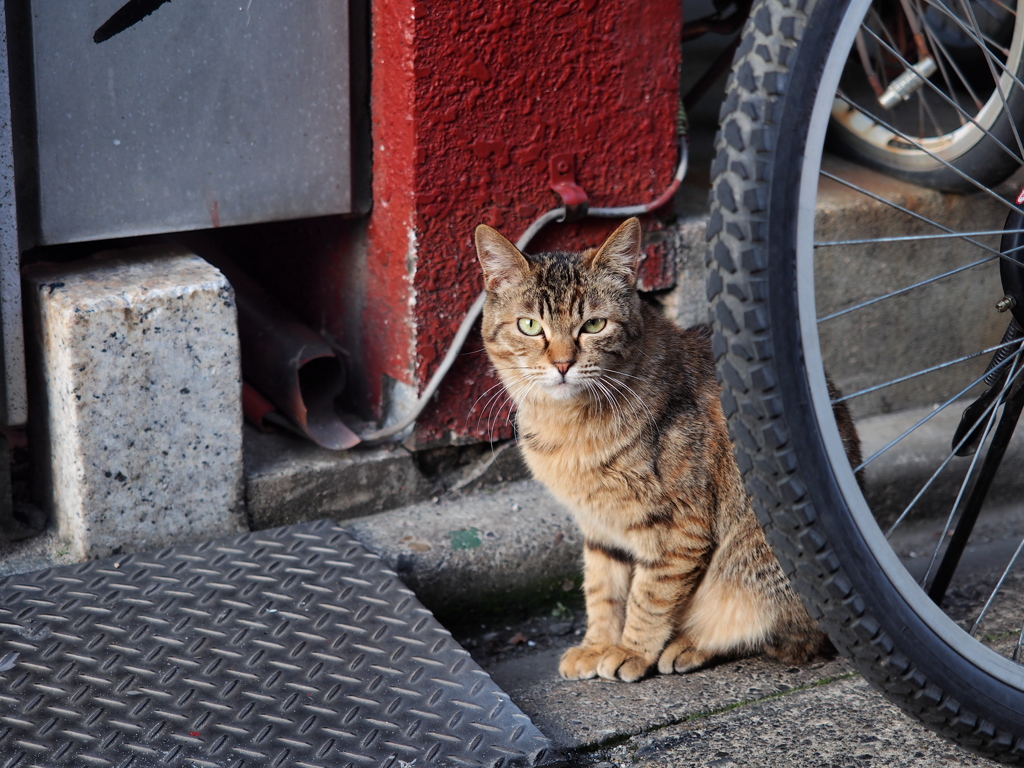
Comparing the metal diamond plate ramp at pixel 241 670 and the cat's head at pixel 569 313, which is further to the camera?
the cat's head at pixel 569 313

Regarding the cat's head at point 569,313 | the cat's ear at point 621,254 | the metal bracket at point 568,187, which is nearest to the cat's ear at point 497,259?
the cat's head at point 569,313

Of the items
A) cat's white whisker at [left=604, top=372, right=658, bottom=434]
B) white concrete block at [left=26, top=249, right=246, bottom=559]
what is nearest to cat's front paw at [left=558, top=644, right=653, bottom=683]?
cat's white whisker at [left=604, top=372, right=658, bottom=434]

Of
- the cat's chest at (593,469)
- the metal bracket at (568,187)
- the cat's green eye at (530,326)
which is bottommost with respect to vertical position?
the cat's chest at (593,469)

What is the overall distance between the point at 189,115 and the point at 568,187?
944 mm

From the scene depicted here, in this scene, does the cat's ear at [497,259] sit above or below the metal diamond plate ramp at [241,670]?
above

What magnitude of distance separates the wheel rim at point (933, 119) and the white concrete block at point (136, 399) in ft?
4.97

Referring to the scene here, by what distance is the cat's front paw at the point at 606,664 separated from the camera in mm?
2217

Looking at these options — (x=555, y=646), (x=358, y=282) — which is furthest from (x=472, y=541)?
(x=358, y=282)

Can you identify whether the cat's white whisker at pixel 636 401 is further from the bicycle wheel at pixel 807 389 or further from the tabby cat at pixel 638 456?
the bicycle wheel at pixel 807 389

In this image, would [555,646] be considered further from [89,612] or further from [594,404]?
[89,612]

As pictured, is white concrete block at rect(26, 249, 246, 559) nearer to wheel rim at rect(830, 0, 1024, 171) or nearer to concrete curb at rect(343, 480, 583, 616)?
concrete curb at rect(343, 480, 583, 616)

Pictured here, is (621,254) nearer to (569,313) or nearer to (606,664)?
(569,313)

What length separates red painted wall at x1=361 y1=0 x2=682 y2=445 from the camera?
2.38 meters

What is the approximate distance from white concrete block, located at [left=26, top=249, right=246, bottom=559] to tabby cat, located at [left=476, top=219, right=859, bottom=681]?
0.69 metres
